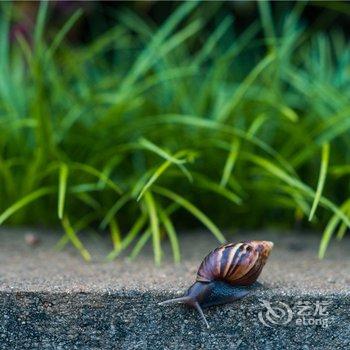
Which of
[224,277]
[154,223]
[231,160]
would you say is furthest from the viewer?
[231,160]

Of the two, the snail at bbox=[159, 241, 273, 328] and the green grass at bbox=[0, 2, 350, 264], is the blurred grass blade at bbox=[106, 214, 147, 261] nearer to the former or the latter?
the green grass at bbox=[0, 2, 350, 264]

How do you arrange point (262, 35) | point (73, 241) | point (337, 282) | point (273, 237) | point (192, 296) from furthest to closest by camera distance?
point (262, 35) → point (273, 237) → point (73, 241) → point (337, 282) → point (192, 296)

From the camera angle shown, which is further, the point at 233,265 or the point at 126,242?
the point at 126,242

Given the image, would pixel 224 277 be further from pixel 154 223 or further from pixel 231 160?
pixel 231 160

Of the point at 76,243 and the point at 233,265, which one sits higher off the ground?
the point at 233,265

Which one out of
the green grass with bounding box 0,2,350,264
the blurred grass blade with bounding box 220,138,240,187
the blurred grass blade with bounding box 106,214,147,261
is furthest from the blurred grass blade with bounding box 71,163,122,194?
the blurred grass blade with bounding box 220,138,240,187

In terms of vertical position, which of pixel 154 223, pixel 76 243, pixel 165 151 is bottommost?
pixel 76 243

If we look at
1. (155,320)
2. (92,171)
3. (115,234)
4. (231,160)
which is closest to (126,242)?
(115,234)

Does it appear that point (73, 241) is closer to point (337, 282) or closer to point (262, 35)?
point (337, 282)

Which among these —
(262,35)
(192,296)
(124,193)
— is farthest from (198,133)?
(262,35)
